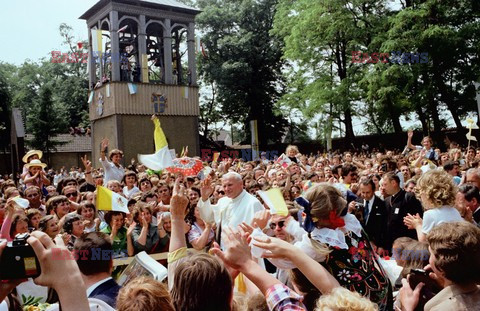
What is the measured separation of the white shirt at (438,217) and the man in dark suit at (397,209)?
1.33m

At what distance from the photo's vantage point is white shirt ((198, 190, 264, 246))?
5734 mm

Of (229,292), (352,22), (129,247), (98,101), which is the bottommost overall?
(129,247)

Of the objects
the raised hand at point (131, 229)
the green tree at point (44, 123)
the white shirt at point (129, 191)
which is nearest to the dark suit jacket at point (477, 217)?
the raised hand at point (131, 229)

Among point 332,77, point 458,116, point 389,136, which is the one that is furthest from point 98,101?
point 458,116

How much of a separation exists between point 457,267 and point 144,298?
1.57 m

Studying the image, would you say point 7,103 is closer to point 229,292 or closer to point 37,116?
point 37,116

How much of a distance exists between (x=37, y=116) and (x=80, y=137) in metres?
10.7

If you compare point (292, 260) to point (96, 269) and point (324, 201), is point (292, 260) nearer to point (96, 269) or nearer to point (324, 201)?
point (324, 201)

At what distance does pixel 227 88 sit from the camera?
38.2 meters

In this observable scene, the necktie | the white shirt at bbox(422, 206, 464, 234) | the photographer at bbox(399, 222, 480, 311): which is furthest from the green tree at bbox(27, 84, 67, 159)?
the photographer at bbox(399, 222, 480, 311)

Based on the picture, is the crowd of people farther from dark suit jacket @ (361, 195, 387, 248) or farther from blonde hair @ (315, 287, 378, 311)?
dark suit jacket @ (361, 195, 387, 248)

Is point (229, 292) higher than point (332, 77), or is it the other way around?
point (332, 77)

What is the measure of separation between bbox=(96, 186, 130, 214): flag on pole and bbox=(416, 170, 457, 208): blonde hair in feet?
11.7

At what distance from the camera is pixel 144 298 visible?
2.05 metres
